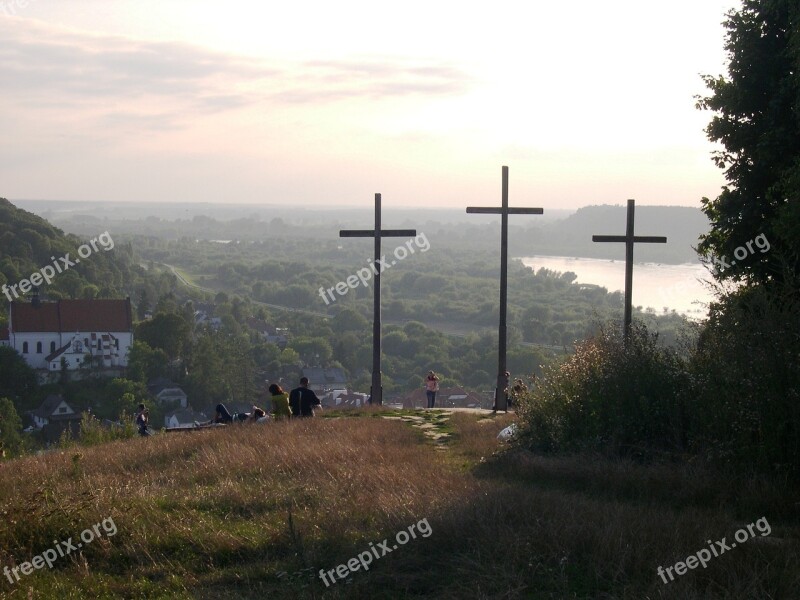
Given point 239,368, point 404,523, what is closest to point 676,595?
point 404,523

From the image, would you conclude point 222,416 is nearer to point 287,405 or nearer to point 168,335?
point 287,405

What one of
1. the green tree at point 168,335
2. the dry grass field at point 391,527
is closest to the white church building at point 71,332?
the green tree at point 168,335

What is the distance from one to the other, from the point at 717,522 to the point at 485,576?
2.17 m

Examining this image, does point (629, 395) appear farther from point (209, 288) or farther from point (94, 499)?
point (209, 288)

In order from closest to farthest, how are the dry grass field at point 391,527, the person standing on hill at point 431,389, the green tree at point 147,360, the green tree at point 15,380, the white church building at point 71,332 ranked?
1. the dry grass field at point 391,527
2. the person standing on hill at point 431,389
3. the green tree at point 15,380
4. the green tree at point 147,360
5. the white church building at point 71,332

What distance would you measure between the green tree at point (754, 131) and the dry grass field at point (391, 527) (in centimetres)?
438

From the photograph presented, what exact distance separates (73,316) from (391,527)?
150 feet

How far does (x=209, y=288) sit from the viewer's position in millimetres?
94250

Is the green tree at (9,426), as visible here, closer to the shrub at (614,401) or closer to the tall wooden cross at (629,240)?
the tall wooden cross at (629,240)

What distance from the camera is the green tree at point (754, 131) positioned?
36.5ft

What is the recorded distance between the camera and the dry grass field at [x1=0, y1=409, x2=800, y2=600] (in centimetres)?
554

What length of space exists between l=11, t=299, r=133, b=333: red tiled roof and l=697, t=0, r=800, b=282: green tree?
136 feet

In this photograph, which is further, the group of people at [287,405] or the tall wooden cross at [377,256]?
the tall wooden cross at [377,256]

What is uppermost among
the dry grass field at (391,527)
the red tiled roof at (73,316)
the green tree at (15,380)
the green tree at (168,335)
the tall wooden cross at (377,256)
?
the tall wooden cross at (377,256)
